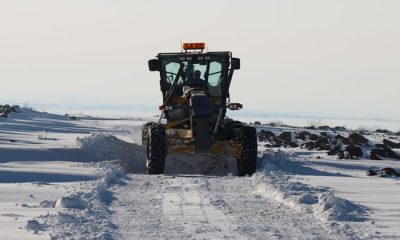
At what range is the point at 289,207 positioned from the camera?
957cm

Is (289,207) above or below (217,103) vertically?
below

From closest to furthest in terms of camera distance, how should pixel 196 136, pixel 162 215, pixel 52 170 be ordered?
pixel 162 215
pixel 52 170
pixel 196 136

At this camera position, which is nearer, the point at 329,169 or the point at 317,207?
the point at 317,207

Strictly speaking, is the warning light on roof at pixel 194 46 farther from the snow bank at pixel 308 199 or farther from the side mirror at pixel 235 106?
the snow bank at pixel 308 199

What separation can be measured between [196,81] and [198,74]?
16 centimetres

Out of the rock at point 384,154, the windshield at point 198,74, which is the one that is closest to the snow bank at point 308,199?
the windshield at point 198,74

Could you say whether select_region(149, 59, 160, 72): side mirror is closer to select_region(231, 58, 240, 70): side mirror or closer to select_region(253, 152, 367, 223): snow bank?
select_region(231, 58, 240, 70): side mirror

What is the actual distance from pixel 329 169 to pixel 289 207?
25.4 feet

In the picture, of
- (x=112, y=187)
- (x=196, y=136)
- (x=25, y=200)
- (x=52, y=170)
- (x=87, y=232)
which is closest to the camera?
(x=87, y=232)

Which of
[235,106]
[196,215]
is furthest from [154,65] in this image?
[196,215]

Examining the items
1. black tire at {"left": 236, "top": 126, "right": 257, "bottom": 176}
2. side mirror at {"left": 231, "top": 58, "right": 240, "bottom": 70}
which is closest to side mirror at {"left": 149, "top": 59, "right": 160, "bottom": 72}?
side mirror at {"left": 231, "top": 58, "right": 240, "bottom": 70}

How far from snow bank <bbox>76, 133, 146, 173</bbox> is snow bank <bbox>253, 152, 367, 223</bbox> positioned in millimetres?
4787

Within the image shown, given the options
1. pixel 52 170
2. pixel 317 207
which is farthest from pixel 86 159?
pixel 317 207

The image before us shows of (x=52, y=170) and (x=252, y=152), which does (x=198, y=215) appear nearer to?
(x=52, y=170)
